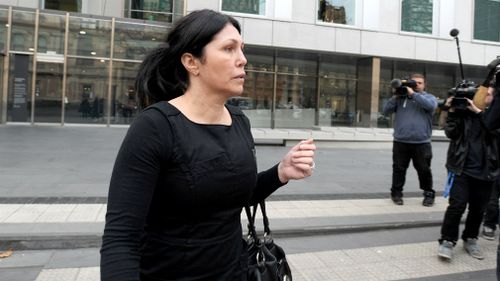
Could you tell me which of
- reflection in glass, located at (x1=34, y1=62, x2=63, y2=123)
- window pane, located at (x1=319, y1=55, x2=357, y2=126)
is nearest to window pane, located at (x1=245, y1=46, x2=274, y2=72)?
window pane, located at (x1=319, y1=55, x2=357, y2=126)

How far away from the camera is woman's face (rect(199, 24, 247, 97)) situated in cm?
175

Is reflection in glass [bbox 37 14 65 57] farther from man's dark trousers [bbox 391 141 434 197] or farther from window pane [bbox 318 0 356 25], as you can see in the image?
man's dark trousers [bbox 391 141 434 197]

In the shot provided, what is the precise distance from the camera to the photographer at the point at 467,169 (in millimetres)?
4984

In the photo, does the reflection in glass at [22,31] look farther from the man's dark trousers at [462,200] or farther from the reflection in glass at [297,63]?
the man's dark trousers at [462,200]

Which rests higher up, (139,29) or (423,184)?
(139,29)

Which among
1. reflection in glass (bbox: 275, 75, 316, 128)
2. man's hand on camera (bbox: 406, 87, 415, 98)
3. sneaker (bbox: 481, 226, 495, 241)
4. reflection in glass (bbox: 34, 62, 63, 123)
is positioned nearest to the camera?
sneaker (bbox: 481, 226, 495, 241)

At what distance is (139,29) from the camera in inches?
829

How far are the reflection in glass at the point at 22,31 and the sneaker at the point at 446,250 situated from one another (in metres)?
19.1

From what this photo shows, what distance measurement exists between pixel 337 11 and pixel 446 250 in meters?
18.8

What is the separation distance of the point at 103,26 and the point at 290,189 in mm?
15117

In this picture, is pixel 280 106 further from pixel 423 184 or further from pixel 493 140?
pixel 493 140

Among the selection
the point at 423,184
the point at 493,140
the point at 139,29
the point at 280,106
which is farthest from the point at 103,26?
the point at 493,140

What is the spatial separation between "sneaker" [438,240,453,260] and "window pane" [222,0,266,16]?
17.2m

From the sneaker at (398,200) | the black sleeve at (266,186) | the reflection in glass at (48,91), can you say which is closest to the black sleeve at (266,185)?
the black sleeve at (266,186)
